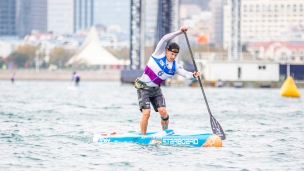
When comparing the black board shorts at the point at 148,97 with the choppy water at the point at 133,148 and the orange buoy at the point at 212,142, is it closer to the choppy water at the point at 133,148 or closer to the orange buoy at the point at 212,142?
the choppy water at the point at 133,148

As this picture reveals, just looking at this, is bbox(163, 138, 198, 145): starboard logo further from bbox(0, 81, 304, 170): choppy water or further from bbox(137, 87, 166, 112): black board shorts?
bbox(137, 87, 166, 112): black board shorts

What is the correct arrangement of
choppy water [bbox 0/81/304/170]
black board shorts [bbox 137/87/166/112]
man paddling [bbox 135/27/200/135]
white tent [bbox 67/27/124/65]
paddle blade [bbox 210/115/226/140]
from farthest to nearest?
1. white tent [bbox 67/27/124/65]
2. paddle blade [bbox 210/115/226/140]
3. black board shorts [bbox 137/87/166/112]
4. man paddling [bbox 135/27/200/135]
5. choppy water [bbox 0/81/304/170]

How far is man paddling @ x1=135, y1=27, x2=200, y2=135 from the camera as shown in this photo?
1795cm

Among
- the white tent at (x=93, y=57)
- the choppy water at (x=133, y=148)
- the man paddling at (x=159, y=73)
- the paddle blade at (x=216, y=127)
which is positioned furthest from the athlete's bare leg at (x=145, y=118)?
the white tent at (x=93, y=57)

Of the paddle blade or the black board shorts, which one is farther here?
the paddle blade

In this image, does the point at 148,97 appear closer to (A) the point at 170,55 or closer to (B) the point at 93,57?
(A) the point at 170,55

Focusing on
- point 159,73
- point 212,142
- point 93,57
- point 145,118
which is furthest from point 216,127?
point 93,57

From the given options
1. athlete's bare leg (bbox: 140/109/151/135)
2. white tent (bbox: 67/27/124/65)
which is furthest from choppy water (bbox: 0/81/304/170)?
white tent (bbox: 67/27/124/65)

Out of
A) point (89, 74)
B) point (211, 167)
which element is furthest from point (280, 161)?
point (89, 74)

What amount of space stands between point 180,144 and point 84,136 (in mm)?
2870

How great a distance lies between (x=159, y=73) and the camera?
717 inches

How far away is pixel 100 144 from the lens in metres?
18.6

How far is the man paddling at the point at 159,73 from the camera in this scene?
58.9 feet

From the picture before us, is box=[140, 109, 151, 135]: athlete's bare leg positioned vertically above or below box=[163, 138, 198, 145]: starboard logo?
above
